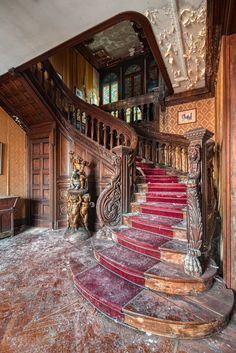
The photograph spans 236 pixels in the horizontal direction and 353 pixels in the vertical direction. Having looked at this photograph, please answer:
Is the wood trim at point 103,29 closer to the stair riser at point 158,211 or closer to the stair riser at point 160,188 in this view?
the stair riser at point 160,188

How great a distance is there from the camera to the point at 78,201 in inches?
152

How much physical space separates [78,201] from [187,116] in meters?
4.26

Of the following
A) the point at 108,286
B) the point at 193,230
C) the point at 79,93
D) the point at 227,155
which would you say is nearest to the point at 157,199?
the point at 193,230

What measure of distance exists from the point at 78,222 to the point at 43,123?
9.40 feet

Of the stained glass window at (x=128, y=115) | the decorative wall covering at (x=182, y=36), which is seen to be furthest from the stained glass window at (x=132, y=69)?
the decorative wall covering at (x=182, y=36)

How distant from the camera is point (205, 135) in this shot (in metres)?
1.96

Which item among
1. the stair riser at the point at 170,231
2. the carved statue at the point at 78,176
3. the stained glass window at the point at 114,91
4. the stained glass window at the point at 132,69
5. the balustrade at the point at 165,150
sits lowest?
the stair riser at the point at 170,231

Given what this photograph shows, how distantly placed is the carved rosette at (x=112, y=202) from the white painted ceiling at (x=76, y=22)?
2.10m

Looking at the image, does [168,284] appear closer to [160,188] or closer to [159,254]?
[159,254]

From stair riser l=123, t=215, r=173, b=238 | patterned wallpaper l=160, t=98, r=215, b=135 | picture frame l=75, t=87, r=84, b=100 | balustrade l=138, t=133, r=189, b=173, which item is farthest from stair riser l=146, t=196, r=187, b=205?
picture frame l=75, t=87, r=84, b=100

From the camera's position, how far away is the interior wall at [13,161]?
473 cm

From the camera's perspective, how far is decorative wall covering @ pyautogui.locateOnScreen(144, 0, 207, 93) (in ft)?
8.79

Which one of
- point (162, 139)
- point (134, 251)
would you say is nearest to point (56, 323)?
point (134, 251)

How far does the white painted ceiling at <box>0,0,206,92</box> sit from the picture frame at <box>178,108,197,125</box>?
182cm
